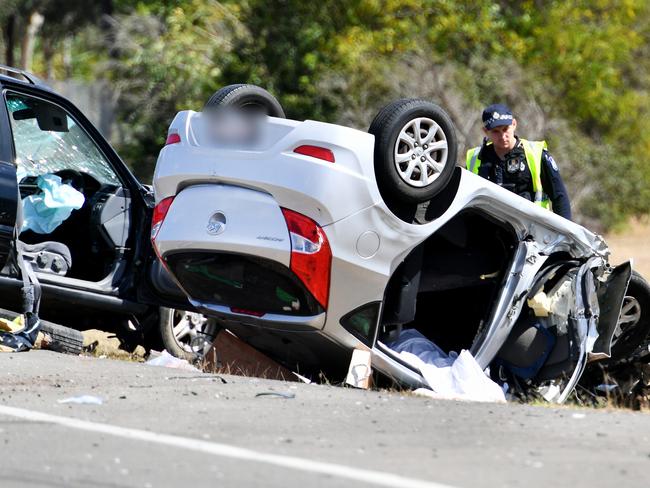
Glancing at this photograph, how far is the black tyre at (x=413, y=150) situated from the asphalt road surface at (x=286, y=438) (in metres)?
1.13

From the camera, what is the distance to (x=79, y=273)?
9258 millimetres

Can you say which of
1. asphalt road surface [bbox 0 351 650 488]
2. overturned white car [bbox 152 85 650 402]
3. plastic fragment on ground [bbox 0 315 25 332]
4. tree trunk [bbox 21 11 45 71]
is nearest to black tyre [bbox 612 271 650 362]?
overturned white car [bbox 152 85 650 402]

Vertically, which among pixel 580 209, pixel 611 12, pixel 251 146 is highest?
pixel 611 12

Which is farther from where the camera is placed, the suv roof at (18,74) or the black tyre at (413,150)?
the suv roof at (18,74)

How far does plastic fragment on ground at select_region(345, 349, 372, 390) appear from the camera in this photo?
7301mm

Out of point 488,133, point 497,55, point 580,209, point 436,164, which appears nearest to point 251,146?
point 436,164

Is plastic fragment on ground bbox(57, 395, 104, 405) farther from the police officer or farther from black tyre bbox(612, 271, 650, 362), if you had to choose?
black tyre bbox(612, 271, 650, 362)

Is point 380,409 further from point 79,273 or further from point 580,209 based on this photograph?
point 580,209

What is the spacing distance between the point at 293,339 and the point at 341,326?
42 centimetres

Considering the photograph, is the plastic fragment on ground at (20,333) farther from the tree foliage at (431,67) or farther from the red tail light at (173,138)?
the tree foliage at (431,67)

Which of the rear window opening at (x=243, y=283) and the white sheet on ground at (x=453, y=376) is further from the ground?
the rear window opening at (x=243, y=283)

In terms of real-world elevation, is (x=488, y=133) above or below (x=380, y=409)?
above

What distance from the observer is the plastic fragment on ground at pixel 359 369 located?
24.0ft

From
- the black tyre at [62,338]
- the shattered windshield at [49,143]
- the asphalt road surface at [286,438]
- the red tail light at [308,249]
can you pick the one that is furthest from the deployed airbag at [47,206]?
the red tail light at [308,249]
